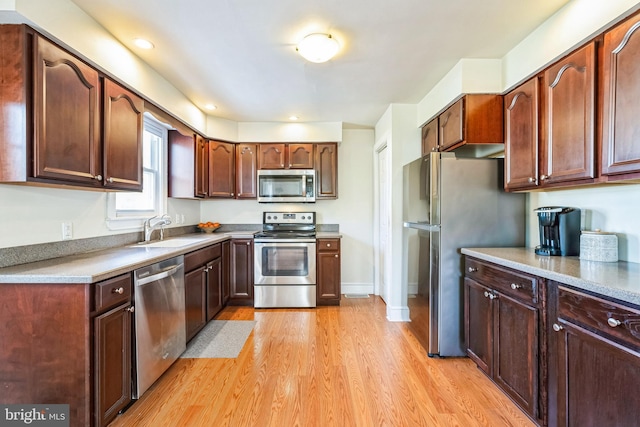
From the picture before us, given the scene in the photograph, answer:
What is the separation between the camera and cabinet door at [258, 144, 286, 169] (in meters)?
3.99

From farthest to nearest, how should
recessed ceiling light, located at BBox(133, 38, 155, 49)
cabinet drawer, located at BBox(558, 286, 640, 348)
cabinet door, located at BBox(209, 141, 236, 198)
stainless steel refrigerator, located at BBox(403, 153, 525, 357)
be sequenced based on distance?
cabinet door, located at BBox(209, 141, 236, 198), stainless steel refrigerator, located at BBox(403, 153, 525, 357), recessed ceiling light, located at BBox(133, 38, 155, 49), cabinet drawer, located at BBox(558, 286, 640, 348)

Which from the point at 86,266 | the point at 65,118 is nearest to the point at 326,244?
the point at 86,266

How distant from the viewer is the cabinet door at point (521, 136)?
6.56 feet

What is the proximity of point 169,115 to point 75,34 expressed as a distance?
1186 millimetres

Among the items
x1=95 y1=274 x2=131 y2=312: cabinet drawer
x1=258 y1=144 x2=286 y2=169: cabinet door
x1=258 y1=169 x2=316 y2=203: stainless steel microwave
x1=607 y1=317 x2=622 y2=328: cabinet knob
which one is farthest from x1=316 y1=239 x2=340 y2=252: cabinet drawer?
x1=607 y1=317 x2=622 y2=328: cabinet knob

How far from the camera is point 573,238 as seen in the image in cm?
193

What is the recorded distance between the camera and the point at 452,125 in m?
2.54

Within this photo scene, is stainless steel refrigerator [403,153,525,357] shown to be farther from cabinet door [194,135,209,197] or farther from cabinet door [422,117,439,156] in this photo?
cabinet door [194,135,209,197]

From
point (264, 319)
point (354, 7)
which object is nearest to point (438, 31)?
point (354, 7)

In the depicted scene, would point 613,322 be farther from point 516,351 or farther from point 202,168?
point 202,168

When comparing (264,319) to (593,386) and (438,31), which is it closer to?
(593,386)

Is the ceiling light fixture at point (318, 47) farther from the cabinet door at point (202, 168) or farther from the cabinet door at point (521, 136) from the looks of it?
the cabinet door at point (202, 168)

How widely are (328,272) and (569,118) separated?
271 cm

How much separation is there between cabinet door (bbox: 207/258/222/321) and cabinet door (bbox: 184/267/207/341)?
0.32 ft
